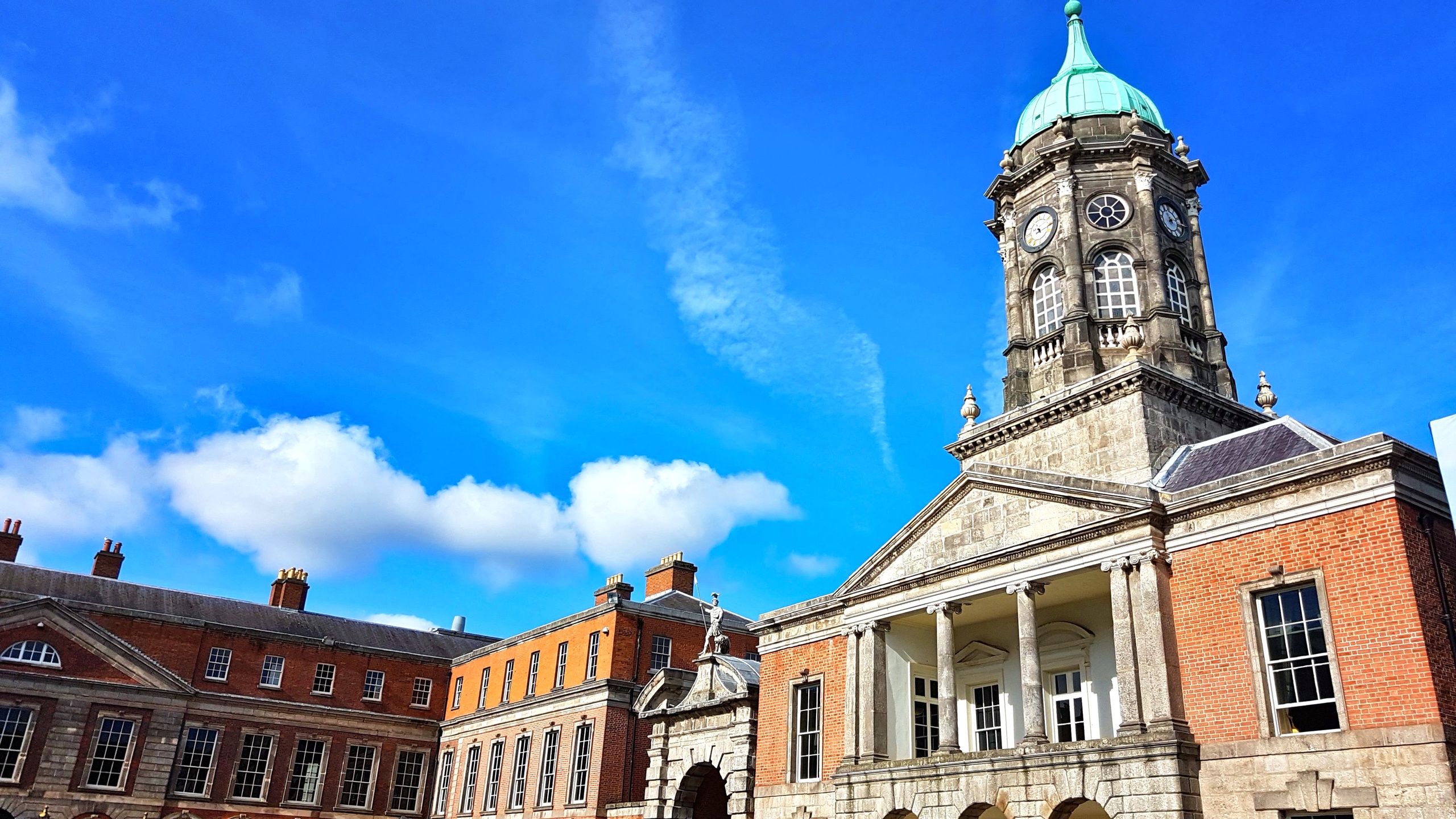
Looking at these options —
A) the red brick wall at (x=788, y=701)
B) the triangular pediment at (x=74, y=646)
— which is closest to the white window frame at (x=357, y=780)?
the triangular pediment at (x=74, y=646)

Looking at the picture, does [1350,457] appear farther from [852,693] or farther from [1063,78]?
[1063,78]

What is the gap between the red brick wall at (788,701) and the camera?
79.7 feet

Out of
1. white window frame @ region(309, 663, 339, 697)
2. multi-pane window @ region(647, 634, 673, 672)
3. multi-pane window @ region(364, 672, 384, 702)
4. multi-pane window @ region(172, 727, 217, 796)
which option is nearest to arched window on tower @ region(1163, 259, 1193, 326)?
multi-pane window @ region(647, 634, 673, 672)

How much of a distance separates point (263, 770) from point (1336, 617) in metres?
38.1

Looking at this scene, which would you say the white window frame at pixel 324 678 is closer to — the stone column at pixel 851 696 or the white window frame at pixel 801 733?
the white window frame at pixel 801 733

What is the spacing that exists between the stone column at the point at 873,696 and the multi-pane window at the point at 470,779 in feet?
71.3

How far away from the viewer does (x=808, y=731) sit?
82.6 ft

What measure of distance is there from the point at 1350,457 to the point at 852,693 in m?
11.2

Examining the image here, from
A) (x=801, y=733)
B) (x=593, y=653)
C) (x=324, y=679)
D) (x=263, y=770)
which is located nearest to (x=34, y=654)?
(x=263, y=770)

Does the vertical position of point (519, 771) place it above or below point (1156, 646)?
below

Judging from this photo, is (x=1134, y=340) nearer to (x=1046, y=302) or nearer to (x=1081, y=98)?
(x=1046, y=302)

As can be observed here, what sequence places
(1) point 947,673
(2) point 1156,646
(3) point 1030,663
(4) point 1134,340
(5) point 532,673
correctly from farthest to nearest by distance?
(5) point 532,673 → (4) point 1134,340 → (1) point 947,673 → (3) point 1030,663 → (2) point 1156,646

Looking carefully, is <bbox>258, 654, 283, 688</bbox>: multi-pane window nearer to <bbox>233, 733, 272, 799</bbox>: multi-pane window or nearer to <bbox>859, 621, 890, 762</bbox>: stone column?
<bbox>233, 733, 272, 799</bbox>: multi-pane window

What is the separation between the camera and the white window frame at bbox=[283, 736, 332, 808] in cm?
4103
